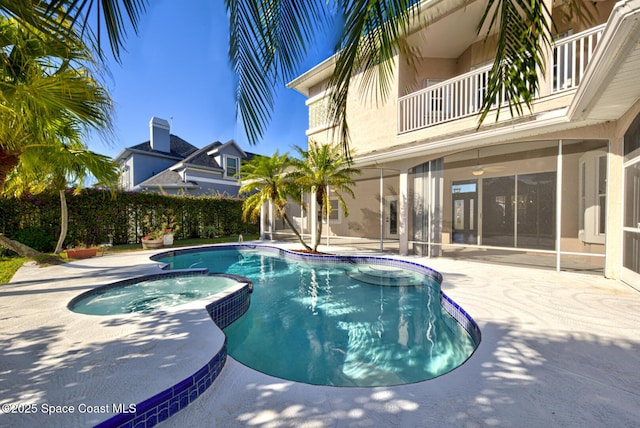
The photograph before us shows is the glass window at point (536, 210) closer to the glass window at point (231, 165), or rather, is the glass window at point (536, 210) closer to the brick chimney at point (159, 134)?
the glass window at point (231, 165)

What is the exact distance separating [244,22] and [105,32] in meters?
0.68

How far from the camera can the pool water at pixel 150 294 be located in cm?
514

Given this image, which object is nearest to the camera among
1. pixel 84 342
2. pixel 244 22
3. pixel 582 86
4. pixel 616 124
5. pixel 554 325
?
pixel 244 22

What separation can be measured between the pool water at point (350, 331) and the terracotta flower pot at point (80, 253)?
650cm

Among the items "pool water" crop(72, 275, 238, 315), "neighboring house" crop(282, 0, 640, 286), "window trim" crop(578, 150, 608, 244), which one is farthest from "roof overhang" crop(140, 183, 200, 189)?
"window trim" crop(578, 150, 608, 244)

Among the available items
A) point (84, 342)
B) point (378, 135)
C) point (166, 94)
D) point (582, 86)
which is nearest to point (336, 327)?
point (84, 342)

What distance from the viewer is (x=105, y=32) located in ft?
4.29

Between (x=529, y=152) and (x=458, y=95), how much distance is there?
3.08m

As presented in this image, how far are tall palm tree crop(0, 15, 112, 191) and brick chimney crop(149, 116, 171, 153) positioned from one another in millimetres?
22155

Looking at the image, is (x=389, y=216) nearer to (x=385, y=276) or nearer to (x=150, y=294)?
(x=385, y=276)

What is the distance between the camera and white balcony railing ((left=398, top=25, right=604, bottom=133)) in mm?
7531

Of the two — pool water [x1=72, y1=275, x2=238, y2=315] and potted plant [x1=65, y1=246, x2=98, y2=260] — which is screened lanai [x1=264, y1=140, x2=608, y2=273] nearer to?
pool water [x1=72, y1=275, x2=238, y2=315]

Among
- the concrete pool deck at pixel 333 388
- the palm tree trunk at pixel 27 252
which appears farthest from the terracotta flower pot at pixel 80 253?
the concrete pool deck at pixel 333 388

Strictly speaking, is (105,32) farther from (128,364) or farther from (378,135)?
(378,135)
